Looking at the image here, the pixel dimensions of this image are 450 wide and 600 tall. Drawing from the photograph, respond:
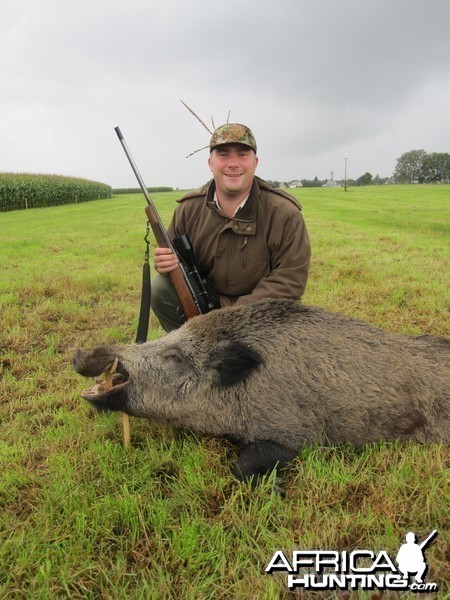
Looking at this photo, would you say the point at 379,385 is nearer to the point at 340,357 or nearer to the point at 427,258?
the point at 340,357

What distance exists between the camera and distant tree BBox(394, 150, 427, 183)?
103500 millimetres

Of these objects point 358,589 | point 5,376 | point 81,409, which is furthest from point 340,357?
point 5,376

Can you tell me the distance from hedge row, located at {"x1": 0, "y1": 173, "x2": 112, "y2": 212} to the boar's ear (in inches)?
1499

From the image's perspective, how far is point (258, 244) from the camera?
4.62 meters

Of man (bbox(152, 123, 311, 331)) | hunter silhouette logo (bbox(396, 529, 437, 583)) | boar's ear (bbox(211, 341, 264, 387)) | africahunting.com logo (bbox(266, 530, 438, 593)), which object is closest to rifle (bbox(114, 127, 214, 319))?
man (bbox(152, 123, 311, 331))

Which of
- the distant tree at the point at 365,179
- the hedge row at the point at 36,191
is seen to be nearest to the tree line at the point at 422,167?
the distant tree at the point at 365,179

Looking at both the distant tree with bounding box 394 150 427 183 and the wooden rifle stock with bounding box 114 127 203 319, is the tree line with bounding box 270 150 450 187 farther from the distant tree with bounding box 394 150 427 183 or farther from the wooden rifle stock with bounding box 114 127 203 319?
the wooden rifle stock with bounding box 114 127 203 319

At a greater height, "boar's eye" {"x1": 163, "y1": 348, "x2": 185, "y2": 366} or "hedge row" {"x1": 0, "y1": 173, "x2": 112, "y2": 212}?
"hedge row" {"x1": 0, "y1": 173, "x2": 112, "y2": 212}

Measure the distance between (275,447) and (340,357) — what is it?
2.64 ft

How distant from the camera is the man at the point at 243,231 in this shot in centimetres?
442

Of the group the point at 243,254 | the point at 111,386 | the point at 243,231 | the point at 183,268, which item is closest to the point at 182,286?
the point at 183,268

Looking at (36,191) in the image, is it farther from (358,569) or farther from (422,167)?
(422,167)

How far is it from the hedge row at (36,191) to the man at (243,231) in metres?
36.3

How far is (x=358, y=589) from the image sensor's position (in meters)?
1.99
